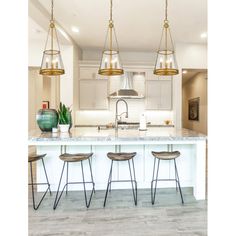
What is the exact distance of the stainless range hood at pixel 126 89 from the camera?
593cm

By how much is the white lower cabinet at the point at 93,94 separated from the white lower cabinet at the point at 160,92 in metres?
1.30

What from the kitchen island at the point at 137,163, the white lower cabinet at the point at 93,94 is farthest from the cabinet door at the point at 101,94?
the kitchen island at the point at 137,163

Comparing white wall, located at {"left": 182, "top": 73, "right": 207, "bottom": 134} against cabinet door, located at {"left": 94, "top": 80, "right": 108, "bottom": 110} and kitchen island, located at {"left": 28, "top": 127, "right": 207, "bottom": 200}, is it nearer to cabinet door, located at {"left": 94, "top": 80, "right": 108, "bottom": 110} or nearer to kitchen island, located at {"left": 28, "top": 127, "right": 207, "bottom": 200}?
cabinet door, located at {"left": 94, "top": 80, "right": 108, "bottom": 110}

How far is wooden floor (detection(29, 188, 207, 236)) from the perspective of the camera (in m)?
2.27

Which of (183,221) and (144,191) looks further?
(144,191)

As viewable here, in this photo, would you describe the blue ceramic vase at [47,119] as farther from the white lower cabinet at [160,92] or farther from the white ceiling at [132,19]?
the white lower cabinet at [160,92]

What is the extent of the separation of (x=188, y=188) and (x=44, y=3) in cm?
392

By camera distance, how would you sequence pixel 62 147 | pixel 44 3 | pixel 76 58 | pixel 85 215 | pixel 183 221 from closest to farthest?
pixel 183 221, pixel 85 215, pixel 62 147, pixel 44 3, pixel 76 58

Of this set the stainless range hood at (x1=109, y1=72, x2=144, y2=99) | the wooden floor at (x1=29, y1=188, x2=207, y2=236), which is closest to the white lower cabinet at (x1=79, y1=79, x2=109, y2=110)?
the stainless range hood at (x1=109, y1=72, x2=144, y2=99)

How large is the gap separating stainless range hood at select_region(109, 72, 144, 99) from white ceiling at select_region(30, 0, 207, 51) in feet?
3.09
